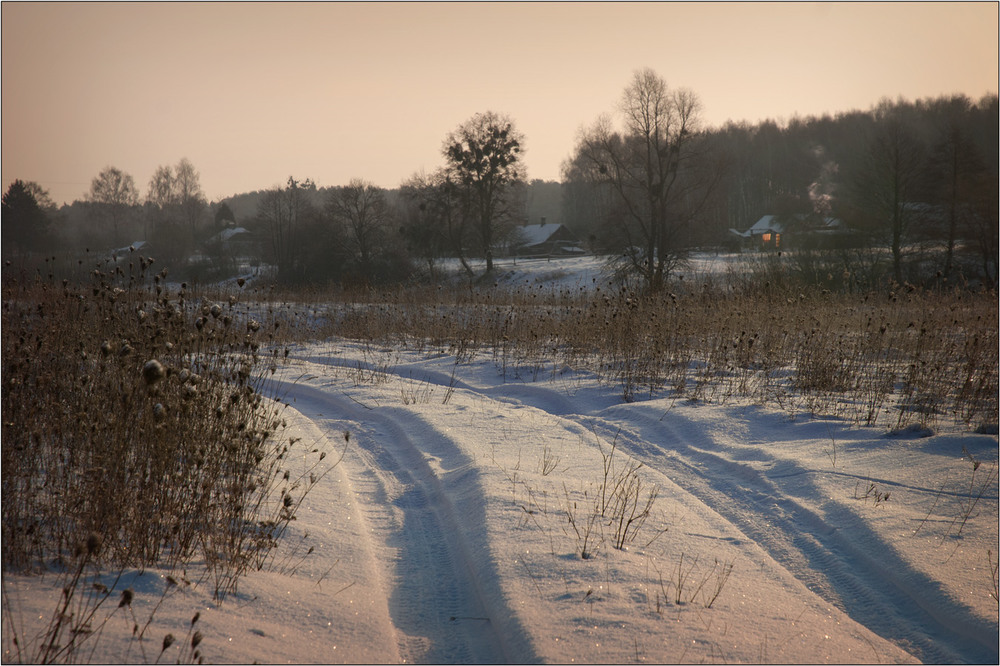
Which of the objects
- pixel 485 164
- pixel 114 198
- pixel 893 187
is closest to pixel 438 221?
pixel 485 164

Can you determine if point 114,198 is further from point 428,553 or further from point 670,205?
point 428,553

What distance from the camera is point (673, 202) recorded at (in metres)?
26.5

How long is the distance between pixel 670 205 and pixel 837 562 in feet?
82.6

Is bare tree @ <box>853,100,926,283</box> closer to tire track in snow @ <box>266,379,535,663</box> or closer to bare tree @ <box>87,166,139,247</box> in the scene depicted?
tire track in snow @ <box>266,379,535,663</box>

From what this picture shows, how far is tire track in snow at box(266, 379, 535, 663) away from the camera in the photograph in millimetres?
2611

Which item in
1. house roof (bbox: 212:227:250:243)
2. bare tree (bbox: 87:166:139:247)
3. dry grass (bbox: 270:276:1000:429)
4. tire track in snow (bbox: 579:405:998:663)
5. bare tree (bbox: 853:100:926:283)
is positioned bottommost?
tire track in snow (bbox: 579:405:998:663)

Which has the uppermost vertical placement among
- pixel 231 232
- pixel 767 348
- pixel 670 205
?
pixel 231 232

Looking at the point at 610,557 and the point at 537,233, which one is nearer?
the point at 610,557

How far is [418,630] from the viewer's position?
2.72m

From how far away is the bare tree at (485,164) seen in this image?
3675 cm

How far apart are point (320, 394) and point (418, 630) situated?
203 inches

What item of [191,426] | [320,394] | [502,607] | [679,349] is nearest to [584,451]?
[502,607]

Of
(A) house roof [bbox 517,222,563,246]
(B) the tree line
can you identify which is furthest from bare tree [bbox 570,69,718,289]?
(A) house roof [bbox 517,222,563,246]

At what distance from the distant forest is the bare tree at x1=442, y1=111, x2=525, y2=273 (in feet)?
0.24
